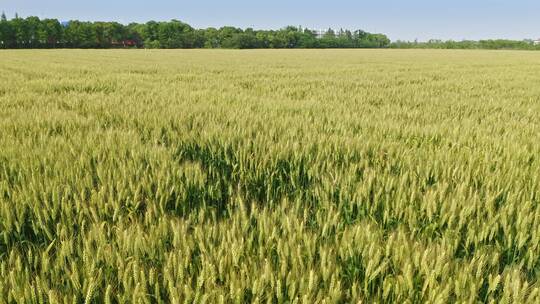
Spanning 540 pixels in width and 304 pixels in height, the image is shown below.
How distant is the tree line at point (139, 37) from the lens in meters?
86.6

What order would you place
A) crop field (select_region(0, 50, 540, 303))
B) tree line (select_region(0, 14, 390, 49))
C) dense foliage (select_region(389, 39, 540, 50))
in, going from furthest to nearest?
dense foliage (select_region(389, 39, 540, 50)) < tree line (select_region(0, 14, 390, 49)) < crop field (select_region(0, 50, 540, 303))

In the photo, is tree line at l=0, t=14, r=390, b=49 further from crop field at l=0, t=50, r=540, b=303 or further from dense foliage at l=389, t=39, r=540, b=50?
crop field at l=0, t=50, r=540, b=303

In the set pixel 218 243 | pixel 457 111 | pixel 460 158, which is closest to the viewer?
pixel 218 243

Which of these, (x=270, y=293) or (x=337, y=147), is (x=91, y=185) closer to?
(x=270, y=293)

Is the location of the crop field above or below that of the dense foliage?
below

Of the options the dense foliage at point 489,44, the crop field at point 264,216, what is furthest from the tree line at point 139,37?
the crop field at point 264,216

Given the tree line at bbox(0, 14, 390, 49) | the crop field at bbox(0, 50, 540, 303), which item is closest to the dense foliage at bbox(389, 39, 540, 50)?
the tree line at bbox(0, 14, 390, 49)

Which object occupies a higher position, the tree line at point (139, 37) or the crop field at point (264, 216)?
the tree line at point (139, 37)

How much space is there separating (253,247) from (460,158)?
1701 mm

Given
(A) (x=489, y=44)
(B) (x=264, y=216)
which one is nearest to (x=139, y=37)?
(A) (x=489, y=44)

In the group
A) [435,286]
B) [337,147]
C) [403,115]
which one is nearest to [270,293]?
[435,286]

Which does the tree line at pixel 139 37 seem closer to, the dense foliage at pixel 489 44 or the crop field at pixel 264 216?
the dense foliage at pixel 489 44

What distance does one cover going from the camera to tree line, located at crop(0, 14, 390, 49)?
8662 cm

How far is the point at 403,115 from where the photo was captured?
466 cm
